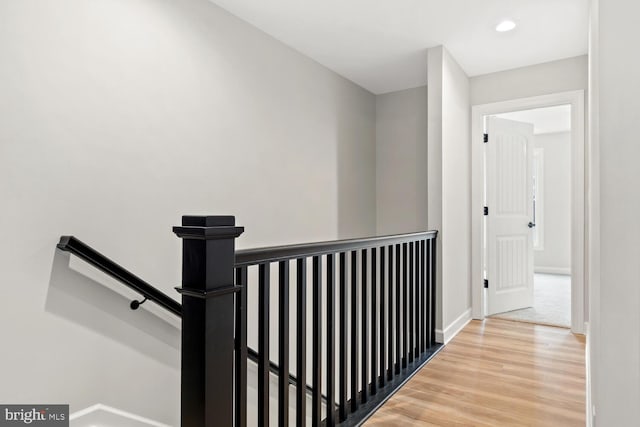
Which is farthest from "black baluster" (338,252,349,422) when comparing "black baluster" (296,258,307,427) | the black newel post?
the black newel post

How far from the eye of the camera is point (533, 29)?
9.52 feet

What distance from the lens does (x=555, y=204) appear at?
271 inches

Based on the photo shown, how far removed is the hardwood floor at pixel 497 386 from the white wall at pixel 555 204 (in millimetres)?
4141

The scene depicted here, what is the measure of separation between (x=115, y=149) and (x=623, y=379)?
2174mm

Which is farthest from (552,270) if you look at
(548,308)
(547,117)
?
(548,308)

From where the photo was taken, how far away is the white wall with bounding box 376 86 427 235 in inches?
169

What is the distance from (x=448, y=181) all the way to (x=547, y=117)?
11.4 ft

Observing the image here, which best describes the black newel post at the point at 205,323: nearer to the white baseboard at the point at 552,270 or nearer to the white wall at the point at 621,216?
the white wall at the point at 621,216

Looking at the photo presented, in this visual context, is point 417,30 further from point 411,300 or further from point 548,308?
point 548,308

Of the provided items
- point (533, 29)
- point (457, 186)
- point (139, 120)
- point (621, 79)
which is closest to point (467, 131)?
point (457, 186)

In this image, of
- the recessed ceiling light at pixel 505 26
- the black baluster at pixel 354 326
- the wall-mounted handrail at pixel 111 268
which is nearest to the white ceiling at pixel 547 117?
the recessed ceiling light at pixel 505 26

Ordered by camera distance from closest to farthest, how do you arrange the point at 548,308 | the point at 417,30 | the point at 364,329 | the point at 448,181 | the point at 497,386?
1. the point at 364,329
2. the point at 497,386
3. the point at 417,30
4. the point at 448,181
5. the point at 548,308

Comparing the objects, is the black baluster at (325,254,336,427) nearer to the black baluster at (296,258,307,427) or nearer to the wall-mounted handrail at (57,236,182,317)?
the black baluster at (296,258,307,427)

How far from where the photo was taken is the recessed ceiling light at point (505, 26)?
2.80 metres
